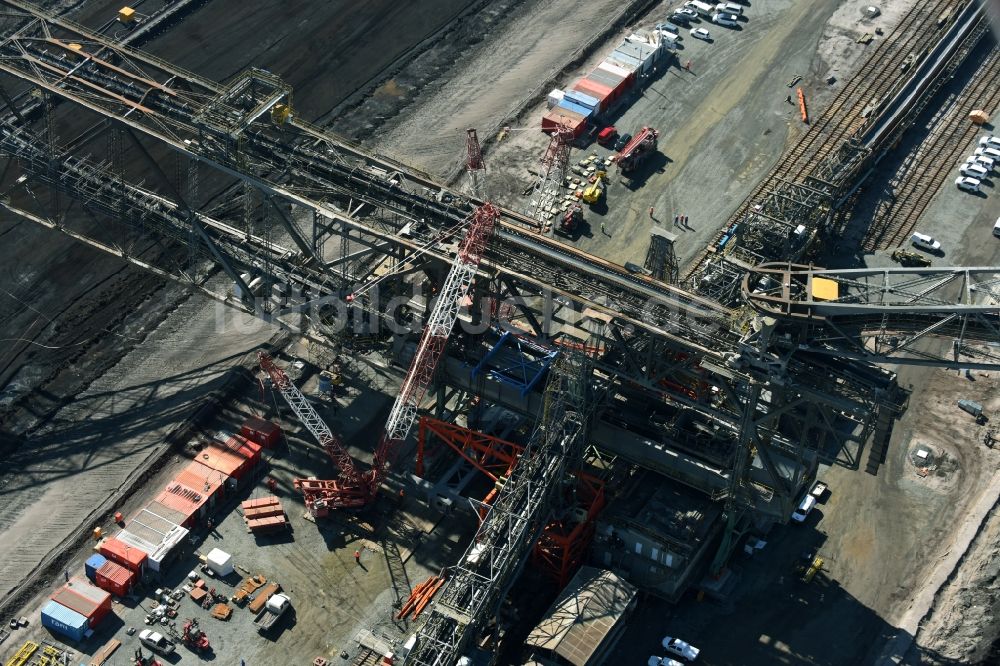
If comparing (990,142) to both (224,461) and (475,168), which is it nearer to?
(475,168)

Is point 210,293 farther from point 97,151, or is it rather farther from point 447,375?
point 97,151

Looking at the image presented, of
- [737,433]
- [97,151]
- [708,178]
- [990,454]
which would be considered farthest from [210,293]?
[990,454]

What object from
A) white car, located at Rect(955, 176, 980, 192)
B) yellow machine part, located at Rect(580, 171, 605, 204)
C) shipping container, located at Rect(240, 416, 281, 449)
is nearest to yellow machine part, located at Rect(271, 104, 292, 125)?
shipping container, located at Rect(240, 416, 281, 449)

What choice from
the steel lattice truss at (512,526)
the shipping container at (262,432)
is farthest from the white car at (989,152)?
the shipping container at (262,432)

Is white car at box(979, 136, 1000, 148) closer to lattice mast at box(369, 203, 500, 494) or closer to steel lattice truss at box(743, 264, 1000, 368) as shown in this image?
steel lattice truss at box(743, 264, 1000, 368)

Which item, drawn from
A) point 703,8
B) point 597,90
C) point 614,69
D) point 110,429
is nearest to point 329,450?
point 110,429
